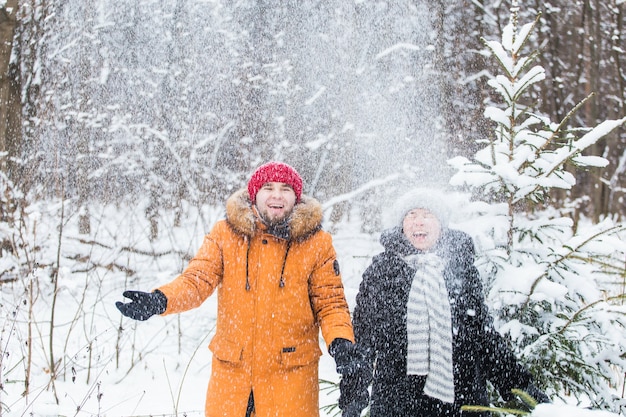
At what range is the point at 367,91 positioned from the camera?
9469mm

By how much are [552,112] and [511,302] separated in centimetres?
938

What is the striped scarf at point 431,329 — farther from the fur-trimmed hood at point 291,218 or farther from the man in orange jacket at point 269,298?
the fur-trimmed hood at point 291,218

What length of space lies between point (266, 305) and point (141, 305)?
0.56 m

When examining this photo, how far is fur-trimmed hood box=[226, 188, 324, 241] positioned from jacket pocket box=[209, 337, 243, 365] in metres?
0.52

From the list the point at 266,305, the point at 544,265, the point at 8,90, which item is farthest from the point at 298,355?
the point at 8,90

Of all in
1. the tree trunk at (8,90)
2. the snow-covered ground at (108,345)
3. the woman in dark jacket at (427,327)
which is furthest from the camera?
the tree trunk at (8,90)

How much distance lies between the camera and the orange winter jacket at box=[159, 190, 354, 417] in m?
2.24

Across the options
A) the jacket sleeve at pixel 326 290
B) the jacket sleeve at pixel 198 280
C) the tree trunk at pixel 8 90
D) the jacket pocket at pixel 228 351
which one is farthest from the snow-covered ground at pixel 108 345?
the tree trunk at pixel 8 90

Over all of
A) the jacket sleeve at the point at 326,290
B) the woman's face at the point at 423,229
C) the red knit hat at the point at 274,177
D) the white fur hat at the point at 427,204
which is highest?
the red knit hat at the point at 274,177

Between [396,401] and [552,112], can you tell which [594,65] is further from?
[396,401]

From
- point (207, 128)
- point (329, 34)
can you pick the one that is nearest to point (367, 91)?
point (329, 34)

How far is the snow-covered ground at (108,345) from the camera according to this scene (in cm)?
382

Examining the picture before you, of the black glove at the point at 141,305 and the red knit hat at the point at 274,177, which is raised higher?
the red knit hat at the point at 274,177

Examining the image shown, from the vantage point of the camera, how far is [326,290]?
236 centimetres
